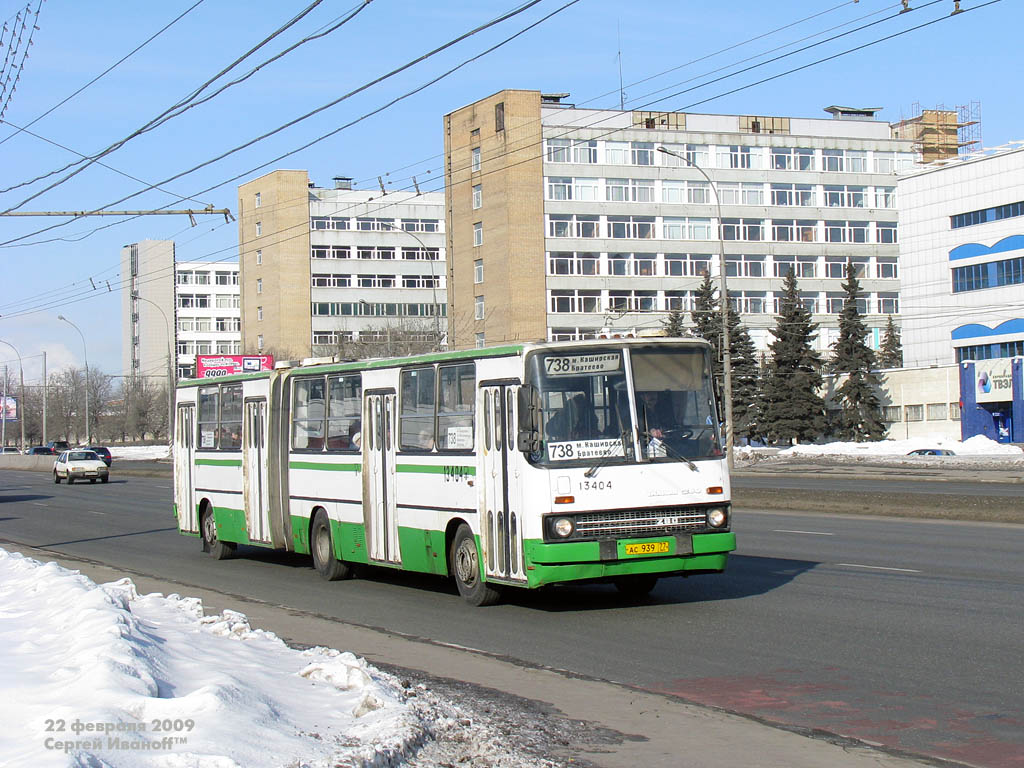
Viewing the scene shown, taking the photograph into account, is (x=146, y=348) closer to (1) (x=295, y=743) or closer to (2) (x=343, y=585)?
(2) (x=343, y=585)

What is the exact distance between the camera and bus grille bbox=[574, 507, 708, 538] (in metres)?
12.2

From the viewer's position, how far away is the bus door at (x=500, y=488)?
12453 mm

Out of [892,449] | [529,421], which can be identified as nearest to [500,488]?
[529,421]

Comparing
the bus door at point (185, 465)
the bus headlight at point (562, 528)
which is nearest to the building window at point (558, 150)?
the bus door at point (185, 465)

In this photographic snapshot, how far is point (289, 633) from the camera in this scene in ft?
38.3

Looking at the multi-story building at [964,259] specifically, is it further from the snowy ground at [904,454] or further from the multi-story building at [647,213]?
the snowy ground at [904,454]

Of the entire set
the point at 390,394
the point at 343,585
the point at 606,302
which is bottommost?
the point at 343,585

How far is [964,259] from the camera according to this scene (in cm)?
7650

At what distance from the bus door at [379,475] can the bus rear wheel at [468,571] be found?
137cm

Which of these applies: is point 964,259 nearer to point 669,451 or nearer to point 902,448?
point 902,448

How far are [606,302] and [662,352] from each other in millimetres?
69660

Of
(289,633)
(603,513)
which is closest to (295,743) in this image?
(289,633)

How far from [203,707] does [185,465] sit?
1582cm

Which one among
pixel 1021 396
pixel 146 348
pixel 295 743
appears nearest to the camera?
pixel 295 743
